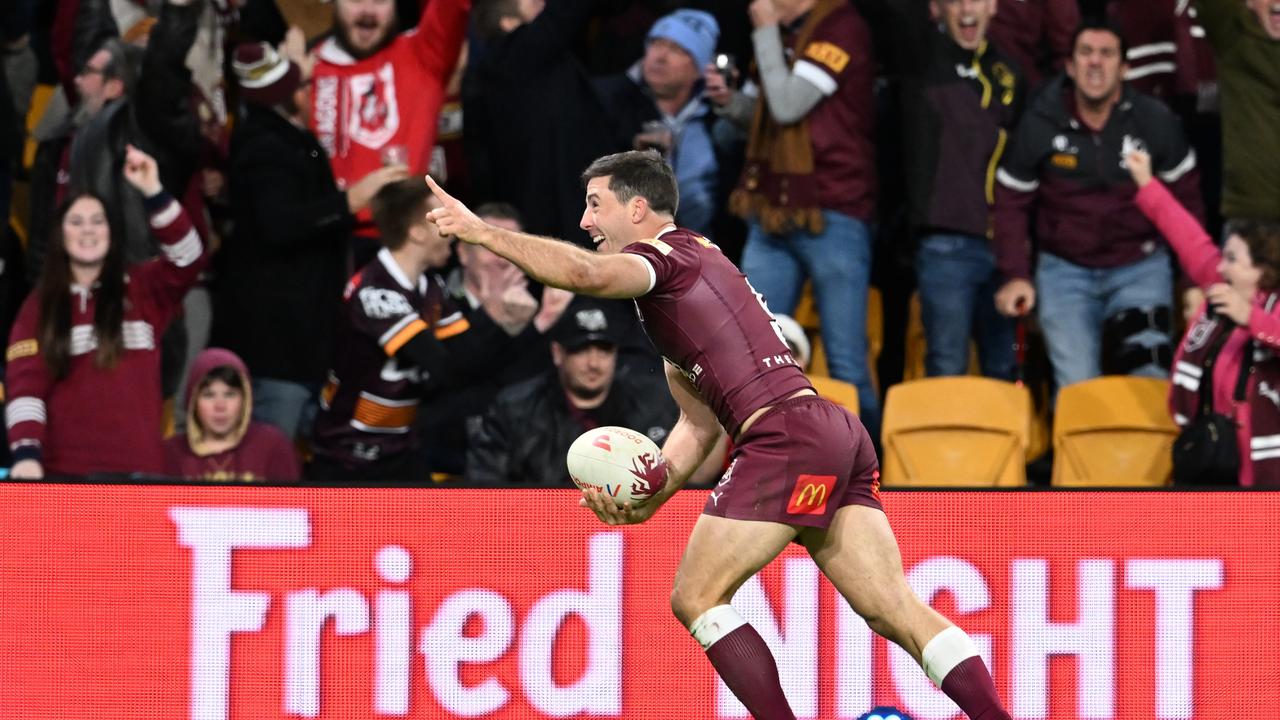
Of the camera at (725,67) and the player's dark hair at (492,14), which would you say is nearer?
the camera at (725,67)

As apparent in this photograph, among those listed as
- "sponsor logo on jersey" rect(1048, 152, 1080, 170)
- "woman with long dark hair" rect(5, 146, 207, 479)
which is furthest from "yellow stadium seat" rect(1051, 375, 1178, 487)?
"woman with long dark hair" rect(5, 146, 207, 479)

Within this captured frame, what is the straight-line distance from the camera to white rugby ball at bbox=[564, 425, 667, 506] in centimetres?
614

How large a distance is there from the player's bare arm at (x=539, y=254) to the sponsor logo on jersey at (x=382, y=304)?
138 inches

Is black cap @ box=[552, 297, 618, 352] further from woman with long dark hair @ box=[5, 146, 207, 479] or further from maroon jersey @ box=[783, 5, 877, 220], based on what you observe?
woman with long dark hair @ box=[5, 146, 207, 479]

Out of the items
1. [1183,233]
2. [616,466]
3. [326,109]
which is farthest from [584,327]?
[616,466]

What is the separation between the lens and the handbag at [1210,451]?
28.4ft

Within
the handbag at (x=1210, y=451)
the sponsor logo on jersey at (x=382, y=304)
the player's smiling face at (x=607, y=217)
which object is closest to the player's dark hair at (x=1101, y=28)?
the handbag at (x=1210, y=451)

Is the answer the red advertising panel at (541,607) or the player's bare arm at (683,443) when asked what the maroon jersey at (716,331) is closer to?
the player's bare arm at (683,443)

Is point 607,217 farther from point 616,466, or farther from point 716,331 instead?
point 616,466

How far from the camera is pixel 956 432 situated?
31.8 feet

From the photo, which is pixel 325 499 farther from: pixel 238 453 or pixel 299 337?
pixel 299 337

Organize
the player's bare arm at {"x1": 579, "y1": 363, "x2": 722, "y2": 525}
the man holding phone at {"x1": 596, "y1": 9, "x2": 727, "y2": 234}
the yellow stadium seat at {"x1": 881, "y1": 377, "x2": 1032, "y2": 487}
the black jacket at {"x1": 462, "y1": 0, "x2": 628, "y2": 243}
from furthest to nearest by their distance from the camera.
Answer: the man holding phone at {"x1": 596, "y1": 9, "x2": 727, "y2": 234} → the black jacket at {"x1": 462, "y1": 0, "x2": 628, "y2": 243} → the yellow stadium seat at {"x1": 881, "y1": 377, "x2": 1032, "y2": 487} → the player's bare arm at {"x1": 579, "y1": 363, "x2": 722, "y2": 525}

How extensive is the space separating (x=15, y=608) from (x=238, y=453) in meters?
2.00

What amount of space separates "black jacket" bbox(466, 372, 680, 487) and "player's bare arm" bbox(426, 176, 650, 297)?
3.60m
